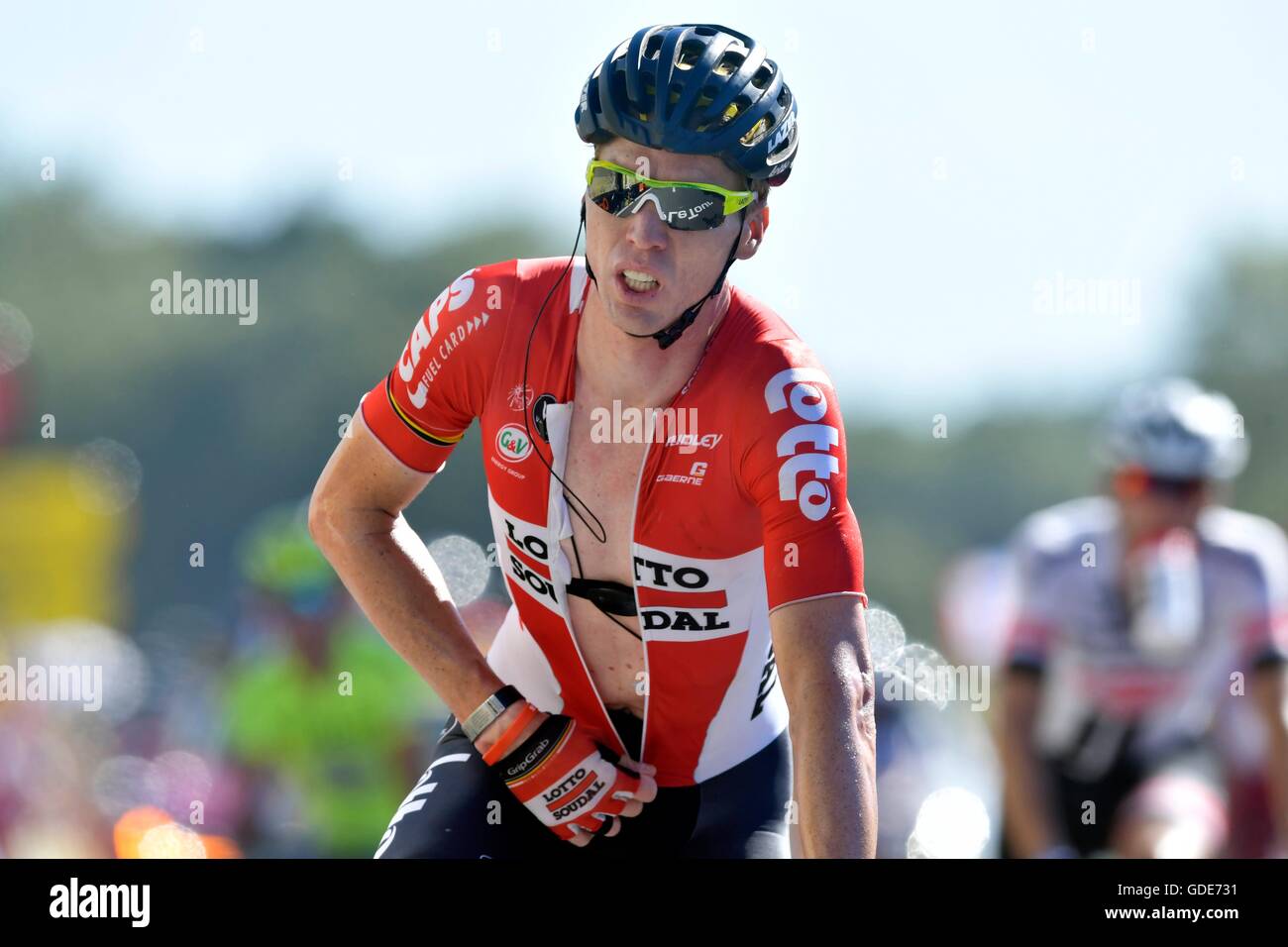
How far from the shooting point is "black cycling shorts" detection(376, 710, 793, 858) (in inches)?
165

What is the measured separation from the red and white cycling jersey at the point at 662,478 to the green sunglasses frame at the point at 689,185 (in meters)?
0.26

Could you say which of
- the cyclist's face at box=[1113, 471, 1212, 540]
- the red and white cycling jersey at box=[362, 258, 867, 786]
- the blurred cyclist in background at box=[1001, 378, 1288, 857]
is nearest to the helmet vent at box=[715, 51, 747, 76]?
the red and white cycling jersey at box=[362, 258, 867, 786]

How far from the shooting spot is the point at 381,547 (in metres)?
4.46

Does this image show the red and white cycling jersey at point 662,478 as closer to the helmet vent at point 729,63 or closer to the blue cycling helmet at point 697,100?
the blue cycling helmet at point 697,100

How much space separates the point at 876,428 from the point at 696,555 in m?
35.8

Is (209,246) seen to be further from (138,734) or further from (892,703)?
(892,703)

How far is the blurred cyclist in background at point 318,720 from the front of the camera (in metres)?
8.46

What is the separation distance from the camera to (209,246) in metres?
43.5

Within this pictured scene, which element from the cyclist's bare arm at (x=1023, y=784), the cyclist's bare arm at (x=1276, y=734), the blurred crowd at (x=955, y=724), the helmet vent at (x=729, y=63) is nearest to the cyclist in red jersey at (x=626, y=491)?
the helmet vent at (x=729, y=63)

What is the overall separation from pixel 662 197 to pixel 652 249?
0.38 feet

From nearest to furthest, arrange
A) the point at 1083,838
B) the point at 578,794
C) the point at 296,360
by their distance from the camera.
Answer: the point at 578,794
the point at 1083,838
the point at 296,360
